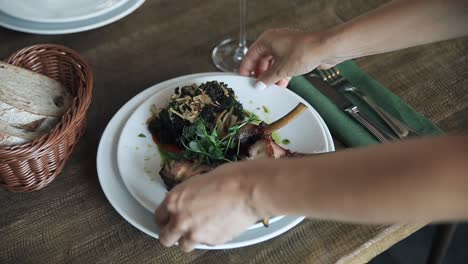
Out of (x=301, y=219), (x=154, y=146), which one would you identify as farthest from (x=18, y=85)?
(x=301, y=219)

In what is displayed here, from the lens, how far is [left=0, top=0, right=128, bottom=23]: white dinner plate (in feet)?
3.82

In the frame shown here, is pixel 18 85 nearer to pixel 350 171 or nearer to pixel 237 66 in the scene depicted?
pixel 237 66

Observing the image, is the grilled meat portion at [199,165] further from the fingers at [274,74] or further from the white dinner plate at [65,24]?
the white dinner plate at [65,24]

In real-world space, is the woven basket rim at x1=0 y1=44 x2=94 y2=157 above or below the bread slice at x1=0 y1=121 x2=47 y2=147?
above

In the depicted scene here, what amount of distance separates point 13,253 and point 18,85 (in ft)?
0.91

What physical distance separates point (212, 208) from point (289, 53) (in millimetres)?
403

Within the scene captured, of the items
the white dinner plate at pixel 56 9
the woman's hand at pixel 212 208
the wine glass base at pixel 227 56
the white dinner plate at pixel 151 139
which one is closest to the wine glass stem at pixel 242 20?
Result: the wine glass base at pixel 227 56

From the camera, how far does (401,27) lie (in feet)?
3.09

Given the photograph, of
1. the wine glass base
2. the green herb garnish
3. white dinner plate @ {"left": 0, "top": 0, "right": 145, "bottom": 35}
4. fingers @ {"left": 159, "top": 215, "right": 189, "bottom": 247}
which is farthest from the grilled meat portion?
white dinner plate @ {"left": 0, "top": 0, "right": 145, "bottom": 35}

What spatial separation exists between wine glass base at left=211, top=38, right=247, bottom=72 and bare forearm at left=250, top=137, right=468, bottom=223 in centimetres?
52

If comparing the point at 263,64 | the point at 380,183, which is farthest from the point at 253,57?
the point at 380,183

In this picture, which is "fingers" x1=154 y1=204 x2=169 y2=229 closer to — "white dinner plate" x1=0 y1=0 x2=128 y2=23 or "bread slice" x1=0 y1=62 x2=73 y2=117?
"bread slice" x1=0 y1=62 x2=73 y2=117

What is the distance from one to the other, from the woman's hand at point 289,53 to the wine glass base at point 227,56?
9cm

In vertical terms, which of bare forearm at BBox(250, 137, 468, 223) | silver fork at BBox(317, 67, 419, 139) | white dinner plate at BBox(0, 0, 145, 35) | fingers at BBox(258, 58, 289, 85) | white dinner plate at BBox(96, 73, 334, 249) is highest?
bare forearm at BBox(250, 137, 468, 223)
